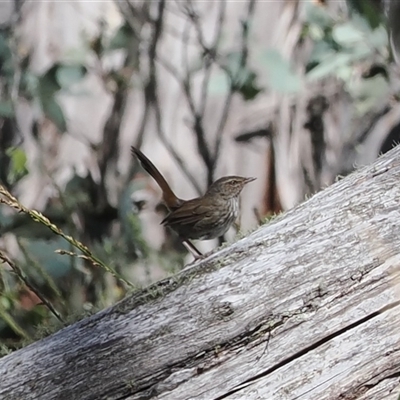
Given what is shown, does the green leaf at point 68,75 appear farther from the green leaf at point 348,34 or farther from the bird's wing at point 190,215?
the green leaf at point 348,34

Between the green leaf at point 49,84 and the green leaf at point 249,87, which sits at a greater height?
the green leaf at point 49,84

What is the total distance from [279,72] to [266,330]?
2.25 m

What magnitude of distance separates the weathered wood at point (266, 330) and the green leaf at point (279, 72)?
2.06m

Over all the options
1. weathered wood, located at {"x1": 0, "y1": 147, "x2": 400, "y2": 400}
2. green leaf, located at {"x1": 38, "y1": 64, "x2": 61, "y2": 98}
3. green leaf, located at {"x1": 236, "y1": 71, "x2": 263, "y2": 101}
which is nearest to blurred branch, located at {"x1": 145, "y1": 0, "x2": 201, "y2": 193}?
green leaf, located at {"x1": 236, "y1": 71, "x2": 263, "y2": 101}

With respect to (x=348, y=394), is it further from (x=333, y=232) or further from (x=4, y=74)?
(x=4, y=74)

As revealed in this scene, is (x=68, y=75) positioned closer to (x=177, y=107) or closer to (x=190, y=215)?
(x=177, y=107)

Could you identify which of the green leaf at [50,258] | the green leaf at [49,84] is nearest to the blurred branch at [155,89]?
the green leaf at [49,84]

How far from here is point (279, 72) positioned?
138 inches

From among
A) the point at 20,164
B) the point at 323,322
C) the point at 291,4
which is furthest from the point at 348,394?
the point at 291,4

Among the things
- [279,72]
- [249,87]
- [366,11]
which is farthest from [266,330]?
[249,87]

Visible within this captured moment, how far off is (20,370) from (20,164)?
125 cm

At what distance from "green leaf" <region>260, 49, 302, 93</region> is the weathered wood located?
2058 mm

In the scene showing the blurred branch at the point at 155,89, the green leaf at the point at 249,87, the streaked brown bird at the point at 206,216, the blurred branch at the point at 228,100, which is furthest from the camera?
the blurred branch at the point at 155,89

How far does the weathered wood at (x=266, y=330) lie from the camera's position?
139 centimetres
